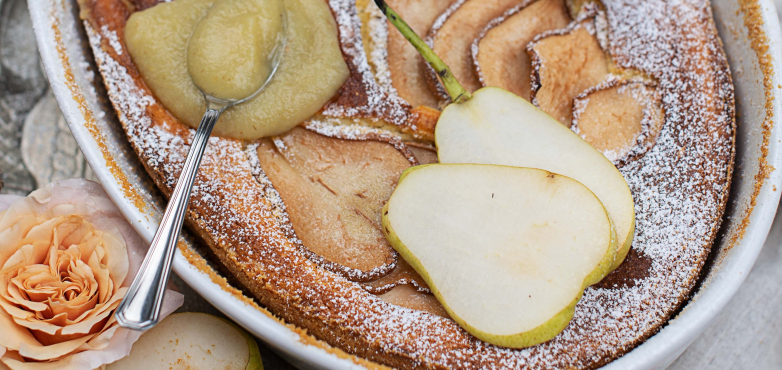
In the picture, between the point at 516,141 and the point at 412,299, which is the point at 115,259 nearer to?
the point at 412,299

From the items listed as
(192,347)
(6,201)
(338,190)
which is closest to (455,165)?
(338,190)

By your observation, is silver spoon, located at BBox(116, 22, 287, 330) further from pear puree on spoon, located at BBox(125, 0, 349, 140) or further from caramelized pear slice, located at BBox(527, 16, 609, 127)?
caramelized pear slice, located at BBox(527, 16, 609, 127)

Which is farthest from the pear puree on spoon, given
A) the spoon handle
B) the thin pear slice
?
the thin pear slice

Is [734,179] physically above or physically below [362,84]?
below

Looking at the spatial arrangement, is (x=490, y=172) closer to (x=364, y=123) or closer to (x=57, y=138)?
(x=364, y=123)

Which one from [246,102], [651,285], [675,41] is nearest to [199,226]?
[246,102]
